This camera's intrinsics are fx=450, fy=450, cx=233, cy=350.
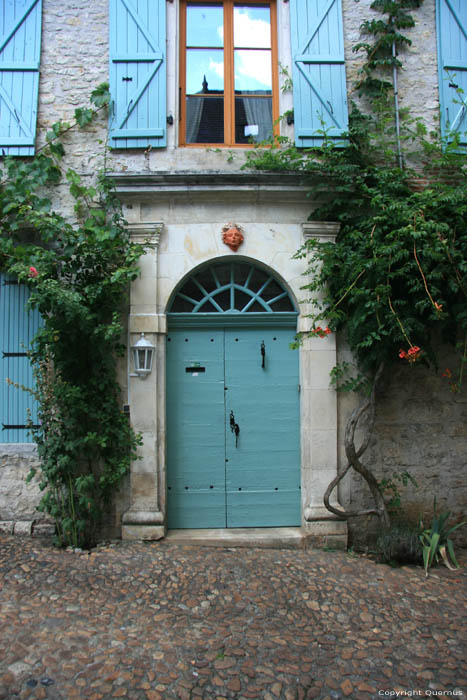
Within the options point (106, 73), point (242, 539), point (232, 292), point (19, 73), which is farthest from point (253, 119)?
point (242, 539)

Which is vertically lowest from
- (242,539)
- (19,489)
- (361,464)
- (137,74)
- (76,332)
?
(242,539)

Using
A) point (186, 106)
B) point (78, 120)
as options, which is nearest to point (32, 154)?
point (78, 120)

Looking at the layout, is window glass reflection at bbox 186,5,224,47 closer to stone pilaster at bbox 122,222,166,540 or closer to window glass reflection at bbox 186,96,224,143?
window glass reflection at bbox 186,96,224,143

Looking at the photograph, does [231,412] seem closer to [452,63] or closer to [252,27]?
[252,27]

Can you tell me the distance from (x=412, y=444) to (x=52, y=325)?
11.7 feet

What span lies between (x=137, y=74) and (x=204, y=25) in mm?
1010

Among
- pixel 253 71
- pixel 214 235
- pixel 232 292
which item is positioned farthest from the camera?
pixel 253 71

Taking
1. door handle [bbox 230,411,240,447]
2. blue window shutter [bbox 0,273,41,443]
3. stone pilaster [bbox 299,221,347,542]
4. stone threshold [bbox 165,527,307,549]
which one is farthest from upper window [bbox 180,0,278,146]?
stone threshold [bbox 165,527,307,549]

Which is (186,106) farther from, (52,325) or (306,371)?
(306,371)

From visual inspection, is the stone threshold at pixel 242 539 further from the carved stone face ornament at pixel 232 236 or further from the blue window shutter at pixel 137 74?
the blue window shutter at pixel 137 74

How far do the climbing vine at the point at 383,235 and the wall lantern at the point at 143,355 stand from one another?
154 cm

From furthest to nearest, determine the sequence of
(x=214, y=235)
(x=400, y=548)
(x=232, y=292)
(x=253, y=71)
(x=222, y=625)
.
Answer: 1. (x=253, y=71)
2. (x=232, y=292)
3. (x=214, y=235)
4. (x=400, y=548)
5. (x=222, y=625)

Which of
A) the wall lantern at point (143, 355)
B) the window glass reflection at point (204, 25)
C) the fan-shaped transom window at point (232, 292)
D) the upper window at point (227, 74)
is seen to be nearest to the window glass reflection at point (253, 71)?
the upper window at point (227, 74)

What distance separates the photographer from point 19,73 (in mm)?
4516
